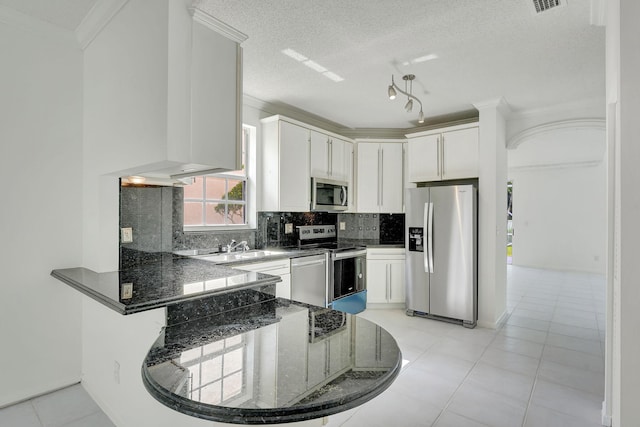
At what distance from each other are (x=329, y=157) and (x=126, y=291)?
3.17 m

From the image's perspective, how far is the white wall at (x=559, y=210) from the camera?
7.55 meters

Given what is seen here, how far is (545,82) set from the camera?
10.6 ft

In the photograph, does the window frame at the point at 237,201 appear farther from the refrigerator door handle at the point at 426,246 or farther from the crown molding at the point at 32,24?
the refrigerator door handle at the point at 426,246

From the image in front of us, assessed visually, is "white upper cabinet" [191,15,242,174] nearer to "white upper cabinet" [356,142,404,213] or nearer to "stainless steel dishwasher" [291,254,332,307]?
"stainless steel dishwasher" [291,254,332,307]

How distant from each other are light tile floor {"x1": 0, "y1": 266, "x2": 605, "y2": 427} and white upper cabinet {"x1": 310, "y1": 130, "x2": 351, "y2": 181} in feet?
6.35

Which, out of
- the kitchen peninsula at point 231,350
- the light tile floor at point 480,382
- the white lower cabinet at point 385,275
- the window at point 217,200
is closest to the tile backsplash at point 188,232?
the window at point 217,200

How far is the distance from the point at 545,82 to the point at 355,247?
269 cm

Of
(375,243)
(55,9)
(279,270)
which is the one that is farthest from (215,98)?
(375,243)

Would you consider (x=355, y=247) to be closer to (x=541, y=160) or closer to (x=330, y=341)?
(x=330, y=341)

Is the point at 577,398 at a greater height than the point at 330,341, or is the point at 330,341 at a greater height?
the point at 330,341

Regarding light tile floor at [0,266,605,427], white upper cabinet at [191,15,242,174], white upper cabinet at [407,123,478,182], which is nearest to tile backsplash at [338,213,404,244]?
white upper cabinet at [407,123,478,182]

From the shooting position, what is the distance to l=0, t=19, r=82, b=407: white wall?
2.20 m

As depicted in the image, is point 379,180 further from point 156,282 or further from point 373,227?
point 156,282

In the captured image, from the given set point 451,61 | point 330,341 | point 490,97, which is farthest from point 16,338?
point 490,97
